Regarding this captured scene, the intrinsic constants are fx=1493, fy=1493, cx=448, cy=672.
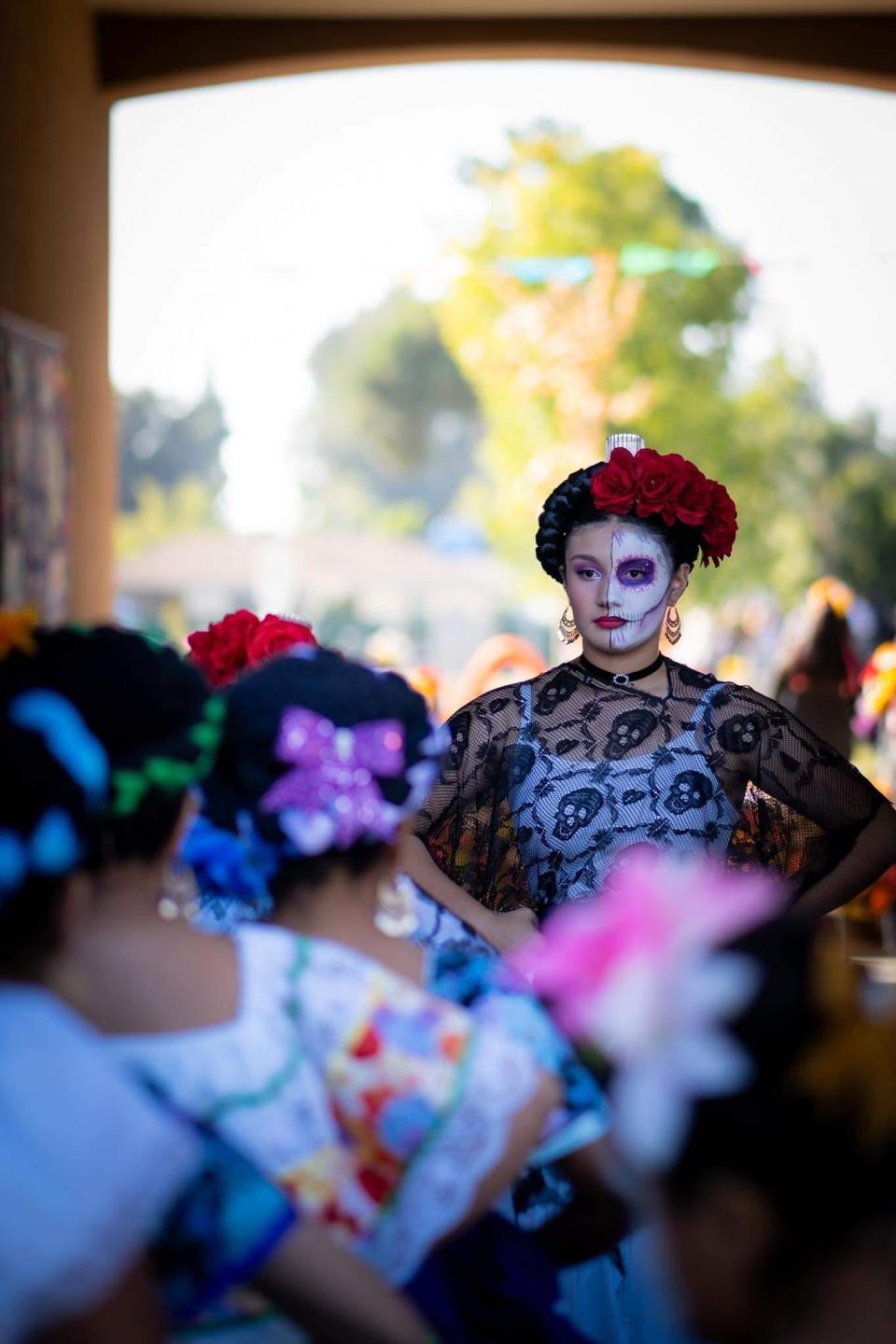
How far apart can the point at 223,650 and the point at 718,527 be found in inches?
46.2

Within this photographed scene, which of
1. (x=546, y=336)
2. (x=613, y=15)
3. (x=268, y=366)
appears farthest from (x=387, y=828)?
(x=268, y=366)

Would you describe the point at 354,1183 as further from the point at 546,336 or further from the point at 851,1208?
the point at 546,336

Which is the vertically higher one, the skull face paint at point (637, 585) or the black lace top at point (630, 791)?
the skull face paint at point (637, 585)

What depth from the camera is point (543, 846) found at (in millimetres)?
3037

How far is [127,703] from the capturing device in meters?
1.67

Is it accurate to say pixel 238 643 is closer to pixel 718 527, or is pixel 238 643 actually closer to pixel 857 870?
pixel 718 527

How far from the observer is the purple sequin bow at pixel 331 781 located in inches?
71.4

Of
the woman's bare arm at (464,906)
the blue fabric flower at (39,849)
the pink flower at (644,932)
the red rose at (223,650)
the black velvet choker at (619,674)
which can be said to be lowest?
the woman's bare arm at (464,906)

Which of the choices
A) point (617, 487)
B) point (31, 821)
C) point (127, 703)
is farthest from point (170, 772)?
point (617, 487)

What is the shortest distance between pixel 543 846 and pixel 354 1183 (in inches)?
55.6

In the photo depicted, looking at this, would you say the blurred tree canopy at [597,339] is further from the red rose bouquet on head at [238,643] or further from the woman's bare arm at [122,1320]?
the woman's bare arm at [122,1320]

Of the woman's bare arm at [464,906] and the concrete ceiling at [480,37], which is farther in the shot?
the concrete ceiling at [480,37]

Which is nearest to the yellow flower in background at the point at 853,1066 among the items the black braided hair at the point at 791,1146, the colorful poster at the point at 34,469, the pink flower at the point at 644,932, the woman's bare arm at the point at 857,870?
the black braided hair at the point at 791,1146

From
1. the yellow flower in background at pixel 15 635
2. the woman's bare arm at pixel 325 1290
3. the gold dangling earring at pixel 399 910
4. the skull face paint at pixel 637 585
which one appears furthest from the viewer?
the skull face paint at pixel 637 585
